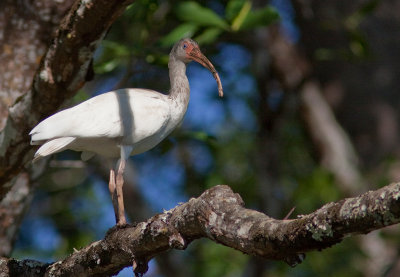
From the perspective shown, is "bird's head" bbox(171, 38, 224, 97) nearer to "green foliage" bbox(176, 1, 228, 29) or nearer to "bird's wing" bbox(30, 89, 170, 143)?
"green foliage" bbox(176, 1, 228, 29)

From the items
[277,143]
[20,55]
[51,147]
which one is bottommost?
[277,143]

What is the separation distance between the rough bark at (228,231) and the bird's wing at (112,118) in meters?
0.69

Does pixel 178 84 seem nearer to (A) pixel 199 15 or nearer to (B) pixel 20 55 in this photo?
(A) pixel 199 15

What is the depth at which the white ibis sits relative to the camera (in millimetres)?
4246

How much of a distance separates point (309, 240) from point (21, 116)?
2.41 metres

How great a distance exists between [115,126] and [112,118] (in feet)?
0.17

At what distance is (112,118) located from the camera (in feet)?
14.7

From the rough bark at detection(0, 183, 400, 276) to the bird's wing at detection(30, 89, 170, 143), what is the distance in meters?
0.69

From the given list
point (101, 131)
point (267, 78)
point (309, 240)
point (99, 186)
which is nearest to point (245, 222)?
point (309, 240)

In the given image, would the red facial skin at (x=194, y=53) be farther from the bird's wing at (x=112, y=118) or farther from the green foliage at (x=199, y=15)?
the bird's wing at (x=112, y=118)

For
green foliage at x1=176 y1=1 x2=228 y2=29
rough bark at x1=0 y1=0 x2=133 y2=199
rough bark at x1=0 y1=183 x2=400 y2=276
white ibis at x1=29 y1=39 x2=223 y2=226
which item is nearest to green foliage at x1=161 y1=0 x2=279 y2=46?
green foliage at x1=176 y1=1 x2=228 y2=29

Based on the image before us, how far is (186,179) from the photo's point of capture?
34.2ft

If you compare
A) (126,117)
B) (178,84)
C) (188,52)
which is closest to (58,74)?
(126,117)

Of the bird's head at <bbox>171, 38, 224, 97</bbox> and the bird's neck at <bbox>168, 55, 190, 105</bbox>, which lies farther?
the bird's head at <bbox>171, 38, 224, 97</bbox>
